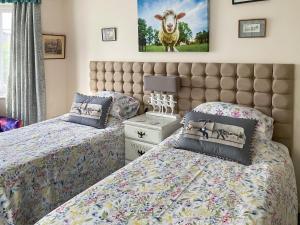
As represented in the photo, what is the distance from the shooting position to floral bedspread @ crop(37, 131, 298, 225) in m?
1.53

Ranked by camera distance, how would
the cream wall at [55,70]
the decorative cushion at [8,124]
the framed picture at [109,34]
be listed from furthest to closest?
1. the cream wall at [55,70]
2. the framed picture at [109,34]
3. the decorative cushion at [8,124]

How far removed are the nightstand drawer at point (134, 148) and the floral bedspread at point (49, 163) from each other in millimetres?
58

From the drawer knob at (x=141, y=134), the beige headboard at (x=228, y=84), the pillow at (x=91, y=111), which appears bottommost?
the drawer knob at (x=141, y=134)

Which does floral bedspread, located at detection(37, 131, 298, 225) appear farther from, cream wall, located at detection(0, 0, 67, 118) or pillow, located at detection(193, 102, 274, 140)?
cream wall, located at detection(0, 0, 67, 118)

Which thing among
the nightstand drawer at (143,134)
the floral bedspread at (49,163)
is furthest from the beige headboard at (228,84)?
the floral bedspread at (49,163)

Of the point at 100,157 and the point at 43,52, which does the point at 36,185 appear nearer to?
the point at 100,157

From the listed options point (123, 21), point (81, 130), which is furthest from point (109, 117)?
point (123, 21)

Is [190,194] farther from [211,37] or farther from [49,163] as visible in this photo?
[211,37]

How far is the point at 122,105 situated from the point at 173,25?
105 cm

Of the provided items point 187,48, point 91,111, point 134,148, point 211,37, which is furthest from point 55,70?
point 211,37

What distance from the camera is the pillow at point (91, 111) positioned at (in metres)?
3.21

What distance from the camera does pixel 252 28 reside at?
9.04 feet

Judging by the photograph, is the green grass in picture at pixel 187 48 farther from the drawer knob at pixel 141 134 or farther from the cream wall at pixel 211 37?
the drawer knob at pixel 141 134

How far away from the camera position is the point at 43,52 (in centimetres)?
401
